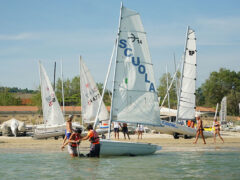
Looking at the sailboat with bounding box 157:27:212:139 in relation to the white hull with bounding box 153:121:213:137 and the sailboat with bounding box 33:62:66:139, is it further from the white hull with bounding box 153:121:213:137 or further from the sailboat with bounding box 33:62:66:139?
the sailboat with bounding box 33:62:66:139

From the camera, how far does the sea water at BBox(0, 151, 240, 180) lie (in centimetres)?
1418

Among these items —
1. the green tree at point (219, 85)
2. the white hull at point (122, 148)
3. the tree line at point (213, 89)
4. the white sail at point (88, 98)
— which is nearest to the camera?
the white hull at point (122, 148)

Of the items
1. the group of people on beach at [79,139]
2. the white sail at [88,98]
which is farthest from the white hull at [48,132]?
the group of people on beach at [79,139]

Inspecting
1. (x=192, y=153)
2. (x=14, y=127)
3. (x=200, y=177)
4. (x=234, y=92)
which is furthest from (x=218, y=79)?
(x=200, y=177)

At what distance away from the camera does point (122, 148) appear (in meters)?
17.9

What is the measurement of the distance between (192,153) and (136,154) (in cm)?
359

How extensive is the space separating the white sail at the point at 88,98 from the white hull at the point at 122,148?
14.9 meters

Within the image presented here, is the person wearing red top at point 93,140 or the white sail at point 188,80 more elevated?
the white sail at point 188,80

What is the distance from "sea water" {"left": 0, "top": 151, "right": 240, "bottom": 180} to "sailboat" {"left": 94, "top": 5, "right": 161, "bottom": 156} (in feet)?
4.87

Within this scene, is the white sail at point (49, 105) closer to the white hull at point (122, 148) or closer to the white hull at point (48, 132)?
the white hull at point (48, 132)

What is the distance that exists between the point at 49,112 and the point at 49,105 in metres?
0.65

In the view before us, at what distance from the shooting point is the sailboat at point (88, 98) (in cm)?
3384

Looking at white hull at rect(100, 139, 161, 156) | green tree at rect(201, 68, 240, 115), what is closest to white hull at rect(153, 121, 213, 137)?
white hull at rect(100, 139, 161, 156)

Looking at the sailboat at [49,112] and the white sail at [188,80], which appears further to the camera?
the sailboat at [49,112]
